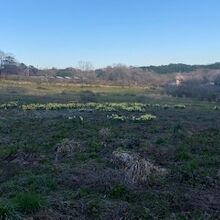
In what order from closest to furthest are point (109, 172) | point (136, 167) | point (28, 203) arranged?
point (28, 203) → point (109, 172) → point (136, 167)

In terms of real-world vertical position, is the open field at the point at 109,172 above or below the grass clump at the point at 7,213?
below

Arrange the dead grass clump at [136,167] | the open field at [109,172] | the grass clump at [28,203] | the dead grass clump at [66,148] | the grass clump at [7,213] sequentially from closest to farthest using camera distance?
the grass clump at [7,213] < the grass clump at [28,203] < the open field at [109,172] < the dead grass clump at [136,167] < the dead grass clump at [66,148]

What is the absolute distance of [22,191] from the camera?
10531 millimetres

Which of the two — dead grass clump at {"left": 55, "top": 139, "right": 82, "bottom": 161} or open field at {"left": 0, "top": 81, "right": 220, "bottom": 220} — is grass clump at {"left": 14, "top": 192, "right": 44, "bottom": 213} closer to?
open field at {"left": 0, "top": 81, "right": 220, "bottom": 220}

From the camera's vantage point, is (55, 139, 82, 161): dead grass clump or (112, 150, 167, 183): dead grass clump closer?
(112, 150, 167, 183): dead grass clump

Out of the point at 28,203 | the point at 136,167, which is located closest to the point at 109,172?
the point at 136,167

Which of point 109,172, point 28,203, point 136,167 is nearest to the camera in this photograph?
point 28,203

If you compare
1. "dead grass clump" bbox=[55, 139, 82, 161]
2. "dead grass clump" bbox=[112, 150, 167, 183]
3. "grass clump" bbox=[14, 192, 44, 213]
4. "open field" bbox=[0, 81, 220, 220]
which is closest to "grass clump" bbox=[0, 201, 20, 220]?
"open field" bbox=[0, 81, 220, 220]

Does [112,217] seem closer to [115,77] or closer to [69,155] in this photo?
[69,155]

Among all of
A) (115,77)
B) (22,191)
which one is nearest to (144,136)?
(22,191)

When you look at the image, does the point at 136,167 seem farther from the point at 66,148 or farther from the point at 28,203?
the point at 28,203

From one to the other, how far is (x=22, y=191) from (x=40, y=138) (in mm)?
8366

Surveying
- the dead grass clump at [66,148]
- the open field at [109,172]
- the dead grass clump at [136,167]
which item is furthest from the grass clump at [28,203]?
the dead grass clump at [66,148]

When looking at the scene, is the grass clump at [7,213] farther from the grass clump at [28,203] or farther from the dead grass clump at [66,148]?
the dead grass clump at [66,148]
